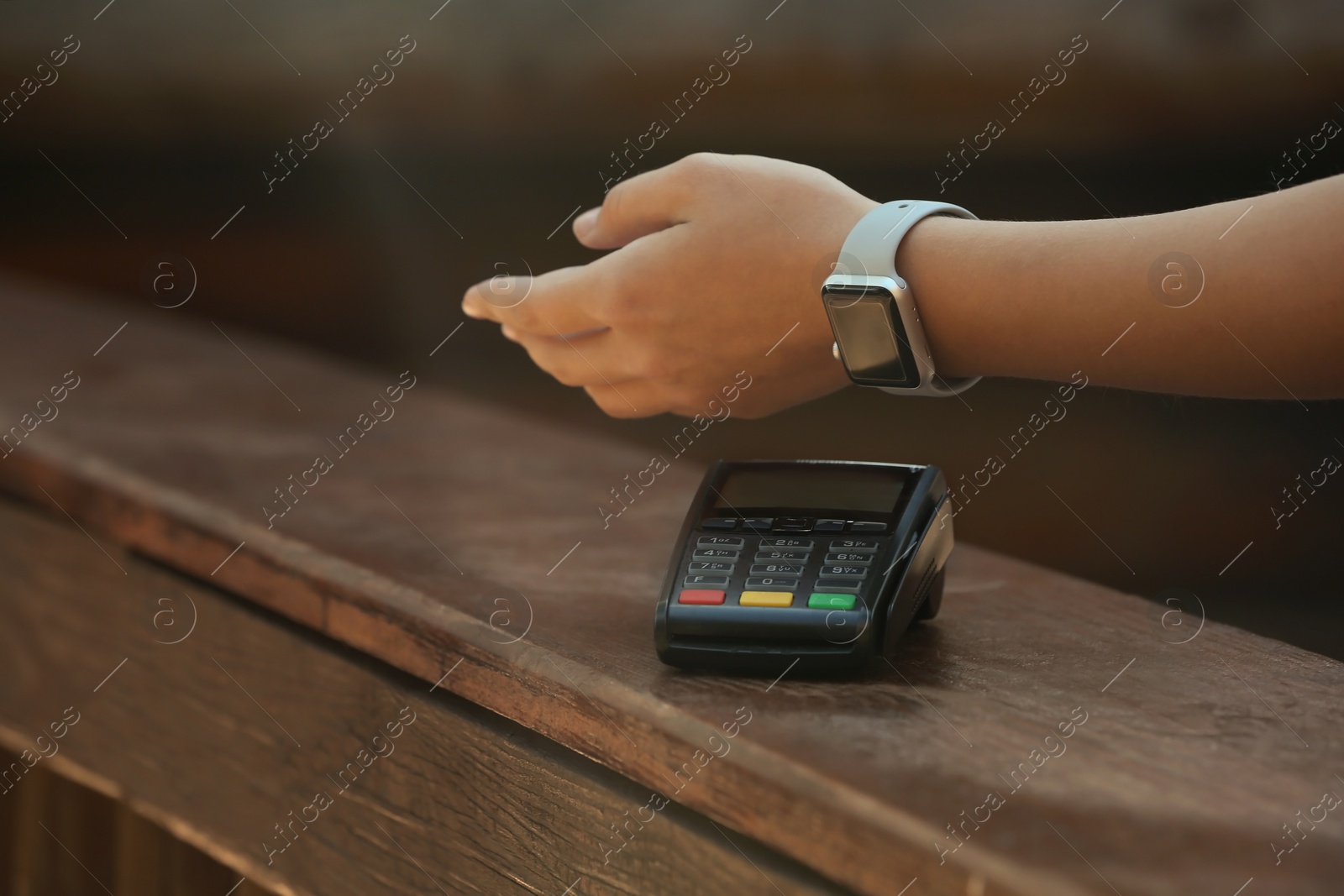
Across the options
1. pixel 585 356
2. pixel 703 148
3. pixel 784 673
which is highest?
pixel 585 356

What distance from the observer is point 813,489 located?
64cm

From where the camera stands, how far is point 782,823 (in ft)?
1.42

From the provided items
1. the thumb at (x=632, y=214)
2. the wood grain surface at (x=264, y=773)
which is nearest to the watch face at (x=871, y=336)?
the thumb at (x=632, y=214)

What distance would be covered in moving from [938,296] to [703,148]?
175 centimetres

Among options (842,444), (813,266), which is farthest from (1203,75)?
(813,266)

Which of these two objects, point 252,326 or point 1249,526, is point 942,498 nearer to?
point 1249,526

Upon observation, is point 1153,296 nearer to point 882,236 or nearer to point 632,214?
point 882,236

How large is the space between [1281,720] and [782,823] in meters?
0.25

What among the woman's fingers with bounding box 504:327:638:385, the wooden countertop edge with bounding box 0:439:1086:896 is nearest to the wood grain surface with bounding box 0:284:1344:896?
the wooden countertop edge with bounding box 0:439:1086:896

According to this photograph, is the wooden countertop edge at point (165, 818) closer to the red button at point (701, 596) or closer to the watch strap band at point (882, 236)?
the red button at point (701, 596)

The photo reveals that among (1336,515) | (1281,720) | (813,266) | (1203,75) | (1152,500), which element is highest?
(813,266)

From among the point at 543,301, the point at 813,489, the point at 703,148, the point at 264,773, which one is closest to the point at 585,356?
the point at 543,301

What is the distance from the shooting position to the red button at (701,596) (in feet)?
1.80

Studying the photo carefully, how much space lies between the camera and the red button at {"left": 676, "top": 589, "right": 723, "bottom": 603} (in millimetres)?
548
